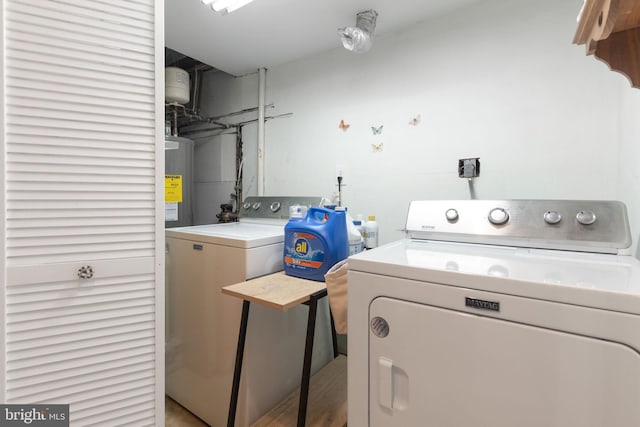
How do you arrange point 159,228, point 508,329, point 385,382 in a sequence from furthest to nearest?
point 159,228, point 385,382, point 508,329

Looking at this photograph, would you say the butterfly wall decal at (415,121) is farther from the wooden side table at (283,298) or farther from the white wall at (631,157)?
the wooden side table at (283,298)

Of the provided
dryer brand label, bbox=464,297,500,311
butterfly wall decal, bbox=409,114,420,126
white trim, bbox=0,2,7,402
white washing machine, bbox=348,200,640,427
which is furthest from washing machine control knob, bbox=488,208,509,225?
white trim, bbox=0,2,7,402

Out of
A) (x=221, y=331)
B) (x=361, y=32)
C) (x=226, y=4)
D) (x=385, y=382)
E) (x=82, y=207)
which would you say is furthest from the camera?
(x=361, y=32)

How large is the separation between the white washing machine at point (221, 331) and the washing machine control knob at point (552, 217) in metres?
1.24

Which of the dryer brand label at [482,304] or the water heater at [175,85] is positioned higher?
the water heater at [175,85]

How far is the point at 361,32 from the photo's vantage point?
183 cm

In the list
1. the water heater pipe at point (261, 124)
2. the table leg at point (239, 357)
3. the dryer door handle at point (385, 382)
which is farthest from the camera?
the water heater pipe at point (261, 124)

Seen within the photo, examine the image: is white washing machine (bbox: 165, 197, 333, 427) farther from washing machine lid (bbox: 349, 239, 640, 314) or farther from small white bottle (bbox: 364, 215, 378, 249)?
washing machine lid (bbox: 349, 239, 640, 314)

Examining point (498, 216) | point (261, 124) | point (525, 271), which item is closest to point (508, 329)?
point (525, 271)

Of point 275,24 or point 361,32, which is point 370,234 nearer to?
point 361,32

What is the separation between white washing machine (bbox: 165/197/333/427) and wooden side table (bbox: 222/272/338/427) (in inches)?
4.9

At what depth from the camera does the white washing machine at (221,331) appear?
5.01 ft

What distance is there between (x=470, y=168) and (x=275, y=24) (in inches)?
60.6

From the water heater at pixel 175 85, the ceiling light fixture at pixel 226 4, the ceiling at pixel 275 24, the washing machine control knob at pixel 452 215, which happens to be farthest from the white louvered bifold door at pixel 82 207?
the water heater at pixel 175 85
